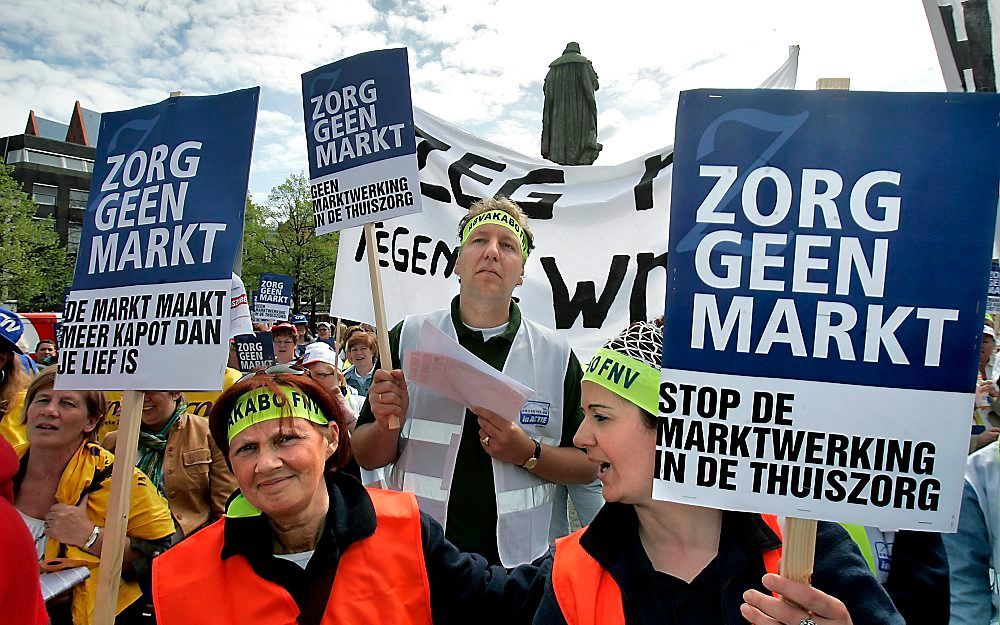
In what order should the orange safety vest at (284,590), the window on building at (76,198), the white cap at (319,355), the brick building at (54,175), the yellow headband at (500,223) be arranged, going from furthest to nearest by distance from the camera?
the window on building at (76,198) → the brick building at (54,175) → the white cap at (319,355) → the yellow headband at (500,223) → the orange safety vest at (284,590)

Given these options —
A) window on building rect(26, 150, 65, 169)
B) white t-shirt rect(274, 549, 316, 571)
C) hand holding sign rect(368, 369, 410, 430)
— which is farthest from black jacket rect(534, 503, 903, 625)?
window on building rect(26, 150, 65, 169)

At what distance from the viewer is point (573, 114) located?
10.1m

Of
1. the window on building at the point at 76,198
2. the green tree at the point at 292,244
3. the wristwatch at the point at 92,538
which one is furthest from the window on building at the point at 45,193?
the wristwatch at the point at 92,538

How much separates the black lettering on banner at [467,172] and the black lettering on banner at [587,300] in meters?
0.81

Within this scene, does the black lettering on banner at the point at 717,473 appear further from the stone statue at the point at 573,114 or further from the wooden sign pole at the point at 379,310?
the stone statue at the point at 573,114

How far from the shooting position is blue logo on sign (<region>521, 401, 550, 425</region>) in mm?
2607

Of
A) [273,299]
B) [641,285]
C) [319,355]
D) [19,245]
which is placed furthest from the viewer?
[19,245]

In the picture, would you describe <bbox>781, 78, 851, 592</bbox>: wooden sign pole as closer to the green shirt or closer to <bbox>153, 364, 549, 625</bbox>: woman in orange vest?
<bbox>153, 364, 549, 625</bbox>: woman in orange vest

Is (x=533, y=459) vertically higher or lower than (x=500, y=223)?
lower

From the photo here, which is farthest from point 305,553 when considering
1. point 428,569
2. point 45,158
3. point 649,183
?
point 45,158

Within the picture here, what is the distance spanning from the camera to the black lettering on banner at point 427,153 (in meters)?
4.59

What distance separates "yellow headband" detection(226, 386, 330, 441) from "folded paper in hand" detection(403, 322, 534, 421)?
406 mm

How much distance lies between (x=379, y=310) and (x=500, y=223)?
660 mm

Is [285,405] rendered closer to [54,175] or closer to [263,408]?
[263,408]
